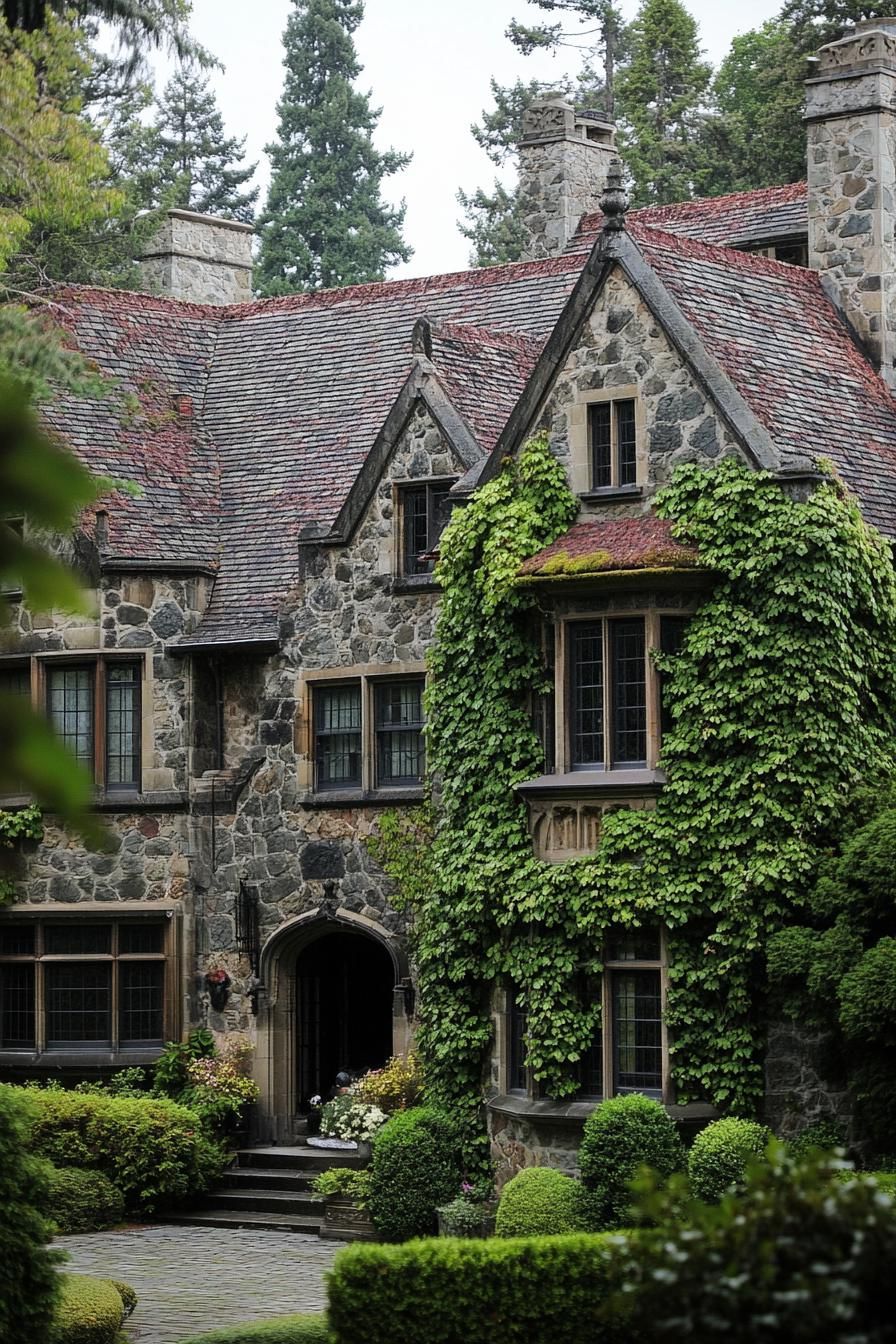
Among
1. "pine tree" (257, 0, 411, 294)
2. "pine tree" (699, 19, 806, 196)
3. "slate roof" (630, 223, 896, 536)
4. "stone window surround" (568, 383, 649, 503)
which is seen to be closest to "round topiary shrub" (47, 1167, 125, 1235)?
"stone window surround" (568, 383, 649, 503)

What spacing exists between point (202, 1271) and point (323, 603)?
26.6ft

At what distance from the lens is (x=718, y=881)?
885 inches

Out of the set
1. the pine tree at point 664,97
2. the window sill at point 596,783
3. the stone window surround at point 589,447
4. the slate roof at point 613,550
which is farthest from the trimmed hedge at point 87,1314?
the pine tree at point 664,97

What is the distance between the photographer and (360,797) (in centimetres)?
2677

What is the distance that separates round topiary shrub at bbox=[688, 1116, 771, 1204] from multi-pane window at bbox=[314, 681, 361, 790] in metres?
7.03

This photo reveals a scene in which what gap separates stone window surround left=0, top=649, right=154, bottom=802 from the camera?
27891mm

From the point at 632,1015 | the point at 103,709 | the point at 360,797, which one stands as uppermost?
the point at 103,709

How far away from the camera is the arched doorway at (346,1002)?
2802 cm

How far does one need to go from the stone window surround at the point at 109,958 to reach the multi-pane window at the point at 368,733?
2.45 m

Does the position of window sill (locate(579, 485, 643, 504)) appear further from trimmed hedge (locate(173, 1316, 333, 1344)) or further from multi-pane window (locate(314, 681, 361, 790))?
trimmed hedge (locate(173, 1316, 333, 1344))

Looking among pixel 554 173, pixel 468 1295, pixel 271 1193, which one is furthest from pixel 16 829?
pixel 554 173

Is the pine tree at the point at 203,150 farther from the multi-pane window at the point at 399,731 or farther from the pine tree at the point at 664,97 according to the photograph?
the multi-pane window at the point at 399,731

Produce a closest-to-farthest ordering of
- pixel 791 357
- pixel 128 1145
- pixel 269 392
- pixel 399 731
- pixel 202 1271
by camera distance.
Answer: pixel 202 1271, pixel 128 1145, pixel 791 357, pixel 399 731, pixel 269 392

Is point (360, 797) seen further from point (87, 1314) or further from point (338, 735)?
point (87, 1314)
